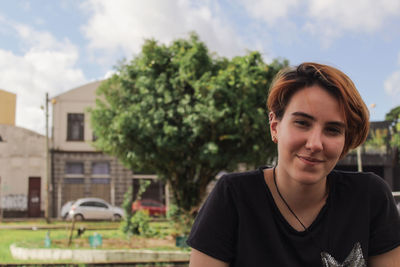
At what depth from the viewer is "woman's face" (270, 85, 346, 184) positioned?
1.86 m

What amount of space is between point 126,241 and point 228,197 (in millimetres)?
12886

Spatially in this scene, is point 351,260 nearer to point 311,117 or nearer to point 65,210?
point 311,117

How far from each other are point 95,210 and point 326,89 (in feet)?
94.5

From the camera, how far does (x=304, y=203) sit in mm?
2016

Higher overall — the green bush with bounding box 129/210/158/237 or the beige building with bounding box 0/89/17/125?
the beige building with bounding box 0/89/17/125

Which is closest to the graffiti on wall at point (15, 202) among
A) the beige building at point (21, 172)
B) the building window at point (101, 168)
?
the beige building at point (21, 172)

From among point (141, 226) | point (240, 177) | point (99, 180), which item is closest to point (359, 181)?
point (240, 177)

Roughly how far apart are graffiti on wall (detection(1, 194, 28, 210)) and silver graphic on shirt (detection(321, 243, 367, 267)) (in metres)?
33.4

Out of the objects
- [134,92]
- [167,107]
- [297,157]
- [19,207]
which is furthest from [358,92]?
[19,207]

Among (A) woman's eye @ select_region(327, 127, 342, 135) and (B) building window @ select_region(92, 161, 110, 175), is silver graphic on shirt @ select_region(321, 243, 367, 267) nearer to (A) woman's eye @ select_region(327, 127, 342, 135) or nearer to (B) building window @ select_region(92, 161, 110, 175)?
(A) woman's eye @ select_region(327, 127, 342, 135)

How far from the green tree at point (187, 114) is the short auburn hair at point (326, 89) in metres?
13.1

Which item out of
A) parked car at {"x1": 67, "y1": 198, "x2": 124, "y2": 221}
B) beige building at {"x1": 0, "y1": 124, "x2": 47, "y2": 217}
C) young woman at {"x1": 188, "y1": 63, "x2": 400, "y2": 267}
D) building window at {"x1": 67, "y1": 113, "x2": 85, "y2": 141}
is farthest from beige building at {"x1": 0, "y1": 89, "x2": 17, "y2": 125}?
young woman at {"x1": 188, "y1": 63, "x2": 400, "y2": 267}

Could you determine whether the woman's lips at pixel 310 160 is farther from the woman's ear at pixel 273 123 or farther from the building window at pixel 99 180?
the building window at pixel 99 180

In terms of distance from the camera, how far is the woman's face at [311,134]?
6.10 feet
